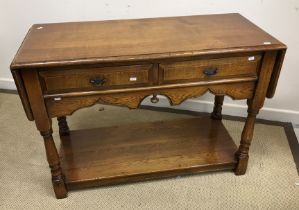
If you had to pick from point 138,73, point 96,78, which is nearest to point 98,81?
point 96,78

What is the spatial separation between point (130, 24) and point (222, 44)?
491mm

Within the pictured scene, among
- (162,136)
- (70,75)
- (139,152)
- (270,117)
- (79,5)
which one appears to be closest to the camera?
(70,75)

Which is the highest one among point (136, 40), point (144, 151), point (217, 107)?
point (136, 40)

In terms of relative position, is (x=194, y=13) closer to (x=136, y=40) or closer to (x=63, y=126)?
(x=136, y=40)

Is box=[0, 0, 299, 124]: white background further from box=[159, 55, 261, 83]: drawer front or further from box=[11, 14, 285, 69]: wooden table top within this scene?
box=[159, 55, 261, 83]: drawer front

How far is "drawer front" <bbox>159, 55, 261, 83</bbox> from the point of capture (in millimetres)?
1189

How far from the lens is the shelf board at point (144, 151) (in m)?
1.51

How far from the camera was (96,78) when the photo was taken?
A: 1157mm

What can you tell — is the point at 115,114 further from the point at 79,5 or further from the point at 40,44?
the point at 40,44

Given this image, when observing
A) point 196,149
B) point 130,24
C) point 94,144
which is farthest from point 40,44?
point 196,149

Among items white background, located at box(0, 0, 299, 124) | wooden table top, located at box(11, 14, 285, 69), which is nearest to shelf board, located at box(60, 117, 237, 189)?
white background, located at box(0, 0, 299, 124)

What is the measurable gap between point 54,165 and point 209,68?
0.86 metres

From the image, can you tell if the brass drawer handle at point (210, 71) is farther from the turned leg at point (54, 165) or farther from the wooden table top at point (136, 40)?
the turned leg at point (54, 165)

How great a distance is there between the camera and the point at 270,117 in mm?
2049
